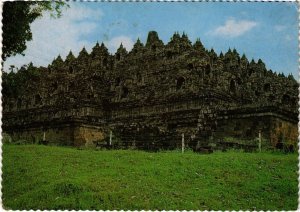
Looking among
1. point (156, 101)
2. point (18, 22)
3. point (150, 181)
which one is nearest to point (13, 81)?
point (18, 22)

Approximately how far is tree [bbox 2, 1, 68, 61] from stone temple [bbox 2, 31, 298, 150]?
5.63 ft

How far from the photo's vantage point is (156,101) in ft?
97.9

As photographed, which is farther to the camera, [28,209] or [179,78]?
[179,78]

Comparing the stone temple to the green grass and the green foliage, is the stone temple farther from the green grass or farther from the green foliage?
the green grass

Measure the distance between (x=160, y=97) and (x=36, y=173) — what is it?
552 inches

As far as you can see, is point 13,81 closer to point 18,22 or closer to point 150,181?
point 18,22

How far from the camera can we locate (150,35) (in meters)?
32.1

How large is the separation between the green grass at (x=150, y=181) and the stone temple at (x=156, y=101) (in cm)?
336

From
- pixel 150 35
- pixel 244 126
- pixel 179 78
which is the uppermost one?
pixel 150 35

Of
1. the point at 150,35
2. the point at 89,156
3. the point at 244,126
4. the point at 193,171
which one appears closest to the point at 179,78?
the point at 150,35

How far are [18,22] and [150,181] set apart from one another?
21.1ft

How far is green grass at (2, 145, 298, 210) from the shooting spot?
13797 mm

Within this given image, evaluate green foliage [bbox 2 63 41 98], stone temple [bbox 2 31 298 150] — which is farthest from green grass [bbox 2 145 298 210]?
stone temple [bbox 2 31 298 150]

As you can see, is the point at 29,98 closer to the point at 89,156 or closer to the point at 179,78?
the point at 179,78
